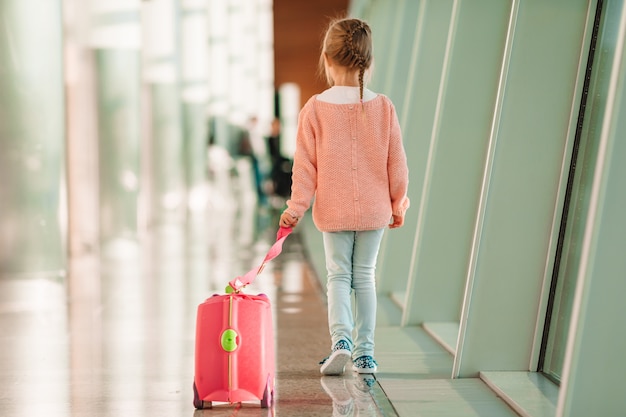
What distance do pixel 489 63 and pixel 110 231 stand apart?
6057 millimetres

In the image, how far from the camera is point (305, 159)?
4.08 m

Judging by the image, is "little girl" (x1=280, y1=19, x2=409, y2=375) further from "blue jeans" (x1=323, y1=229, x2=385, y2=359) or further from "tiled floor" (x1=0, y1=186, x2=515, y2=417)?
"tiled floor" (x1=0, y1=186, x2=515, y2=417)

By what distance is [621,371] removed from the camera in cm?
289

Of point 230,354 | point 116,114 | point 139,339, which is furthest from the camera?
point 116,114

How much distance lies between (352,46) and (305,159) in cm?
56

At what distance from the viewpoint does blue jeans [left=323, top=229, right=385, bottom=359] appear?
4.16 metres

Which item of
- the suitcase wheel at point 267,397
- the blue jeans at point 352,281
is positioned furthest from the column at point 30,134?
the suitcase wheel at point 267,397

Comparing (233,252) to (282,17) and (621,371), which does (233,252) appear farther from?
(282,17)

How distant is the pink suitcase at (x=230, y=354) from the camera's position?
350 centimetres

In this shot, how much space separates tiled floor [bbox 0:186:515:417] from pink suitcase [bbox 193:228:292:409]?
9cm

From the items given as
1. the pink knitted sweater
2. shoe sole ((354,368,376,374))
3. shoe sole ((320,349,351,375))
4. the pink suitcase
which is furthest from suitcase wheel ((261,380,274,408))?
the pink knitted sweater

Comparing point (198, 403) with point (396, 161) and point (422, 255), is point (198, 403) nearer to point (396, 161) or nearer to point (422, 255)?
point (396, 161)

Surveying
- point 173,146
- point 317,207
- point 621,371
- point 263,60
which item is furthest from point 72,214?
point 263,60


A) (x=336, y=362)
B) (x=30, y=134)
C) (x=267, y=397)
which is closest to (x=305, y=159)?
(x=336, y=362)
